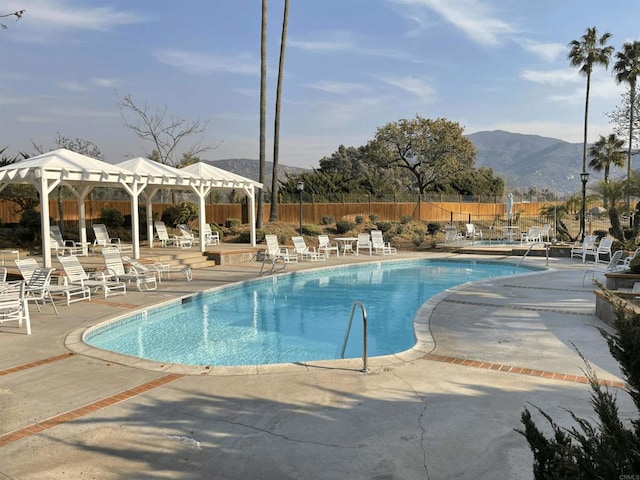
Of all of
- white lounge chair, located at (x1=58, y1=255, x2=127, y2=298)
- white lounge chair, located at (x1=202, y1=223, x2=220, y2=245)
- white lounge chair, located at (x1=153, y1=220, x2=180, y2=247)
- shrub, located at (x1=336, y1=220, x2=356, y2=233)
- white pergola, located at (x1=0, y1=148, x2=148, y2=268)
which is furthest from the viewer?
shrub, located at (x1=336, y1=220, x2=356, y2=233)

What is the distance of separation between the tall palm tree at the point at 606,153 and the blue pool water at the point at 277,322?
34.3 meters

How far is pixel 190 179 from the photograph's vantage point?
16688mm

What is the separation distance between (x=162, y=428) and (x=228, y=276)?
10.00 metres

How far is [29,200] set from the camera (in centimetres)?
2103

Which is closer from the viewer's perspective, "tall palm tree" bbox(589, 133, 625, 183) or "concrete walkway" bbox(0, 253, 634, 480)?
"concrete walkway" bbox(0, 253, 634, 480)

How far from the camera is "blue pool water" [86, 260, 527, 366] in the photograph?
304 inches

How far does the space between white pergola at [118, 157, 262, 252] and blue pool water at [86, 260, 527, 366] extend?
16.3 feet

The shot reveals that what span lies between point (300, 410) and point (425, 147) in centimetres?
3851

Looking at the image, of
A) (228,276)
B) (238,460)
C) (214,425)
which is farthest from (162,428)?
(228,276)

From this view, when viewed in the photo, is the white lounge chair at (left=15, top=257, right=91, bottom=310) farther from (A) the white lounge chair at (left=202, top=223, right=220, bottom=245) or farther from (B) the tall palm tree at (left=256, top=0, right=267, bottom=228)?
(B) the tall palm tree at (left=256, top=0, right=267, bottom=228)

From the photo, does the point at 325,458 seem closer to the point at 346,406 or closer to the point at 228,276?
the point at 346,406

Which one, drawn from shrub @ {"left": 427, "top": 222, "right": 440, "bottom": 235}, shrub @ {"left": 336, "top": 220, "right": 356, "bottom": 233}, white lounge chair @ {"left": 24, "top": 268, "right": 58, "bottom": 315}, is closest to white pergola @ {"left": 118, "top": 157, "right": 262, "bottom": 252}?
white lounge chair @ {"left": 24, "top": 268, "right": 58, "bottom": 315}

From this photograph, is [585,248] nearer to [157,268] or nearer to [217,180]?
[217,180]

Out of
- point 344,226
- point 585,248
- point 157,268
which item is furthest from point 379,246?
point 157,268
